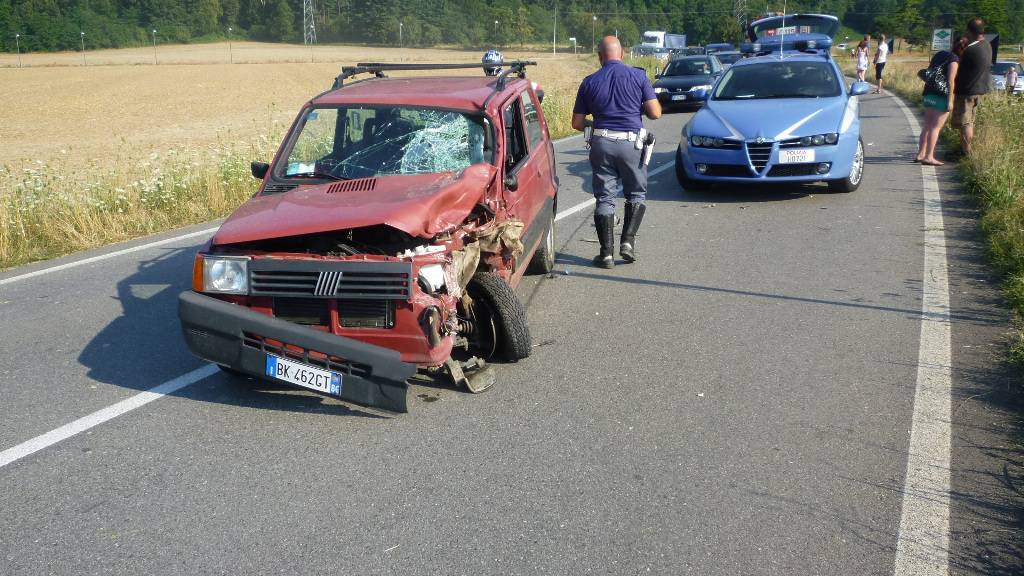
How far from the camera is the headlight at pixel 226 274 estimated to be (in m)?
5.02

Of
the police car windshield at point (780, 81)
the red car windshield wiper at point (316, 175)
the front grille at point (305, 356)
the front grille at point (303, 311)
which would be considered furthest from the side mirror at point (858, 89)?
the front grille at point (305, 356)

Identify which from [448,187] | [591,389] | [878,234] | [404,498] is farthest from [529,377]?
[878,234]

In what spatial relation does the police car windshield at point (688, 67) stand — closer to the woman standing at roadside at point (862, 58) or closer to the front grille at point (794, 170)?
the woman standing at roadside at point (862, 58)

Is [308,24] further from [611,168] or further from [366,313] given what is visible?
[366,313]

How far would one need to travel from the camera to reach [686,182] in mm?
11891

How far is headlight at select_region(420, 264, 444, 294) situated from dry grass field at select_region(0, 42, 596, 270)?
6182 millimetres

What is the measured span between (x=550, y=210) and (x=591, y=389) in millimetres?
2854

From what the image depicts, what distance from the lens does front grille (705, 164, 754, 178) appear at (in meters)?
11.0

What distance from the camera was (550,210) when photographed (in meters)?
7.99

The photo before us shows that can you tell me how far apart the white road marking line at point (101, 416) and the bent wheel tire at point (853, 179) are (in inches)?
322

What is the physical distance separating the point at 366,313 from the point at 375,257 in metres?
0.30

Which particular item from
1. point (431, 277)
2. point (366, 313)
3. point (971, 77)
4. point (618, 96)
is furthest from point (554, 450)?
point (971, 77)

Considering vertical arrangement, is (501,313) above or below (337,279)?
below

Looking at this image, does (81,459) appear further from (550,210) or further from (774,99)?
(774,99)
